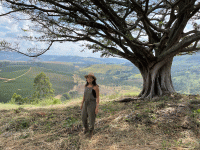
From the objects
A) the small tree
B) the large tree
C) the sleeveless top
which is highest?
the large tree

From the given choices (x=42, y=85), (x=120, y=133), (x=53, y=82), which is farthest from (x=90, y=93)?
(x=53, y=82)

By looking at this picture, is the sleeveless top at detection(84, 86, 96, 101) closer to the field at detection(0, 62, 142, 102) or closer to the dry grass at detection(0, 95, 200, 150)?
the field at detection(0, 62, 142, 102)

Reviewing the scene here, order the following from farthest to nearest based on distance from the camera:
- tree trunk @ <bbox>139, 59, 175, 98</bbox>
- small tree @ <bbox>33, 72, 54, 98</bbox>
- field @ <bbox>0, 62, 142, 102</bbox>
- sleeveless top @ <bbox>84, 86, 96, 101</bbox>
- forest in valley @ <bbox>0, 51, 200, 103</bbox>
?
forest in valley @ <bbox>0, 51, 200, 103</bbox>
field @ <bbox>0, 62, 142, 102</bbox>
small tree @ <bbox>33, 72, 54, 98</bbox>
tree trunk @ <bbox>139, 59, 175, 98</bbox>
sleeveless top @ <bbox>84, 86, 96, 101</bbox>

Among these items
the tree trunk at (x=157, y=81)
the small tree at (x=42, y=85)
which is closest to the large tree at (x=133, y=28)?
the tree trunk at (x=157, y=81)

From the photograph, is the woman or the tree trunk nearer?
the woman

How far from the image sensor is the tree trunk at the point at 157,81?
8.30 meters

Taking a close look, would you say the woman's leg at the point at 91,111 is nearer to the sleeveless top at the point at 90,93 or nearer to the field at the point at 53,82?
the sleeveless top at the point at 90,93

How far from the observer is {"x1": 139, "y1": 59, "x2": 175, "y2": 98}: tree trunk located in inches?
327

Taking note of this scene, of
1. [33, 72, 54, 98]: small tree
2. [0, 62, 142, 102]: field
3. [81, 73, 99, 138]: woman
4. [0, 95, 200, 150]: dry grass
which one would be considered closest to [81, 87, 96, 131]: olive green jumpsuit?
[81, 73, 99, 138]: woman

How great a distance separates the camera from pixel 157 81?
8.51 m

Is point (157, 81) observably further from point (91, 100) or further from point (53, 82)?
point (53, 82)

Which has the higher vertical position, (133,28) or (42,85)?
(133,28)

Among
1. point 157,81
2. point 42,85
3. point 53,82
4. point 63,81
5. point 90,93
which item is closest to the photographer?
point 90,93

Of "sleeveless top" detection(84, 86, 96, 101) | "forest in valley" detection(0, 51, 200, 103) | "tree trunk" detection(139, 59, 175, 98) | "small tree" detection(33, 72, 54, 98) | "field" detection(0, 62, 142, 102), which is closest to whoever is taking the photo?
"sleeveless top" detection(84, 86, 96, 101)
